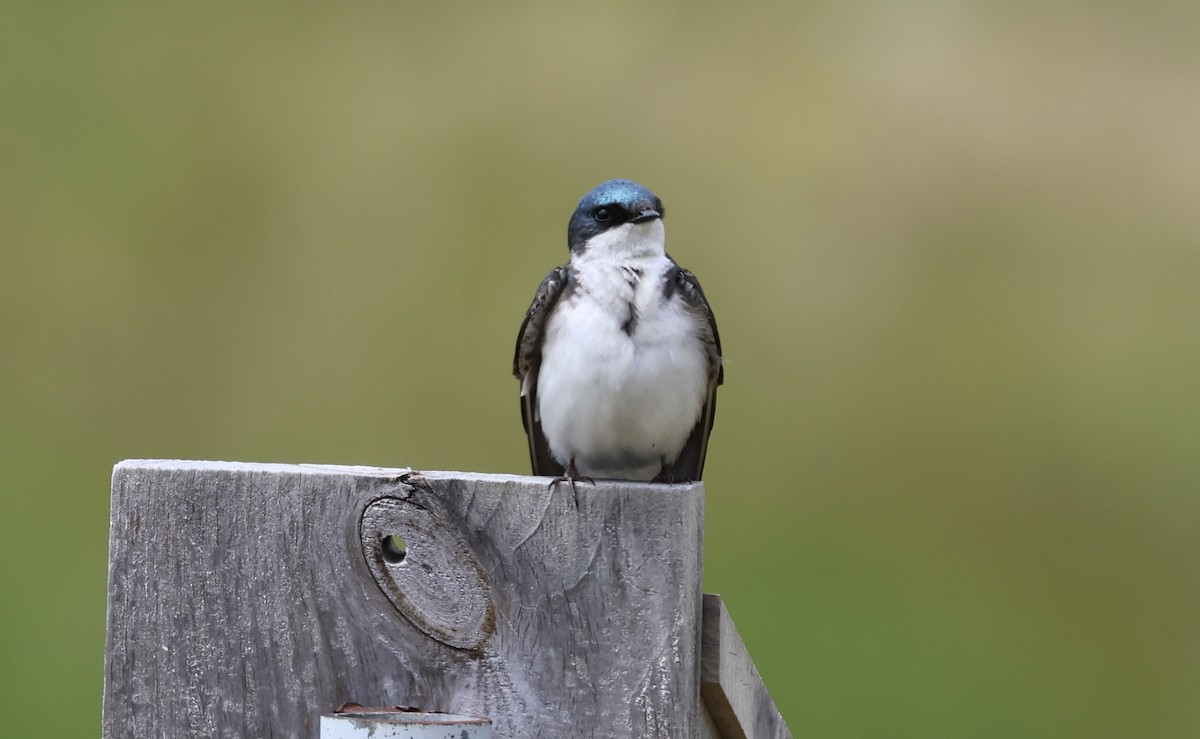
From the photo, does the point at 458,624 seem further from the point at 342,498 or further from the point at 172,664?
the point at 172,664

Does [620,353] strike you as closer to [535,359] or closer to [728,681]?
[535,359]

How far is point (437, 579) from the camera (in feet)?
3.96

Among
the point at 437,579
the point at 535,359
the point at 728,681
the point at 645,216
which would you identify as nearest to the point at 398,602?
the point at 437,579

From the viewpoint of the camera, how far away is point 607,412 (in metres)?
2.18

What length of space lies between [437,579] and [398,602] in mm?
42

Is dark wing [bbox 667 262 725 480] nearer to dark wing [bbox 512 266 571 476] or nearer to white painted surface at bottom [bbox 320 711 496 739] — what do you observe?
dark wing [bbox 512 266 571 476]

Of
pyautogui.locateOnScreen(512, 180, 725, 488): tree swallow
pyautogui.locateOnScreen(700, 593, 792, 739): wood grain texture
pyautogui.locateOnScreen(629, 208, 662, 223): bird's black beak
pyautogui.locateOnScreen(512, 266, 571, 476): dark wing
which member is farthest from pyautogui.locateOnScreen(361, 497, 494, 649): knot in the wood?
pyautogui.locateOnScreen(629, 208, 662, 223): bird's black beak

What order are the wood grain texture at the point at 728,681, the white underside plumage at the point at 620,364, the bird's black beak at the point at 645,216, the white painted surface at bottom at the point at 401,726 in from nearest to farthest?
the white painted surface at bottom at the point at 401,726 < the wood grain texture at the point at 728,681 < the white underside plumage at the point at 620,364 < the bird's black beak at the point at 645,216

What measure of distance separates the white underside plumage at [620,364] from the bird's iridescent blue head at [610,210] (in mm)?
42

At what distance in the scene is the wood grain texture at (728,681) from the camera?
4.06 ft

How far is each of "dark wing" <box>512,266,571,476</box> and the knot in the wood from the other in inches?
41.6

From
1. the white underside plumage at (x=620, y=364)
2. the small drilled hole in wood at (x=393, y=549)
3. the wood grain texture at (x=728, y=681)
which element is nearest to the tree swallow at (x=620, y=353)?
the white underside plumage at (x=620, y=364)

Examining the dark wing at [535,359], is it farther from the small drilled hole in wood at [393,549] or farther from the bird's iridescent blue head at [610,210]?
the small drilled hole in wood at [393,549]

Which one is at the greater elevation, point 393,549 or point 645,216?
point 645,216
